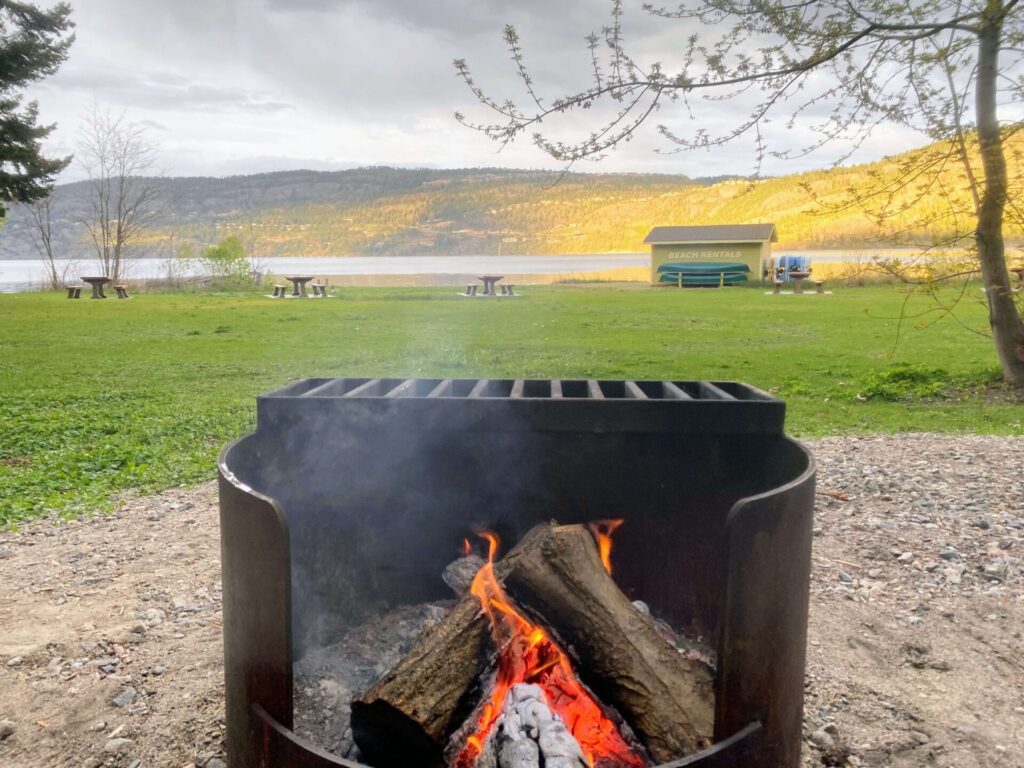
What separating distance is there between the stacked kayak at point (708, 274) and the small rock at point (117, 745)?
39.8m

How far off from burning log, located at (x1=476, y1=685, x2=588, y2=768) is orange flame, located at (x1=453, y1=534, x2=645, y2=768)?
0.07m

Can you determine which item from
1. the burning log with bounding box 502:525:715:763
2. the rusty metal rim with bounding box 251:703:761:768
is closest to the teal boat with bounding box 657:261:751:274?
the burning log with bounding box 502:525:715:763

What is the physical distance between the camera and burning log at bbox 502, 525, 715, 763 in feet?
7.35

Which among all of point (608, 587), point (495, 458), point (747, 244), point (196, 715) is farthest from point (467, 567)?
point (747, 244)

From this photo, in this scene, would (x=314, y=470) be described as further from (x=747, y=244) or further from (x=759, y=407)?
(x=747, y=244)

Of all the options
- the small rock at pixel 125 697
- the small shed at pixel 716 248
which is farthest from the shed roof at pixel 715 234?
the small rock at pixel 125 697

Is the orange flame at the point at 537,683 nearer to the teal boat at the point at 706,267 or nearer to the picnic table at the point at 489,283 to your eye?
the picnic table at the point at 489,283

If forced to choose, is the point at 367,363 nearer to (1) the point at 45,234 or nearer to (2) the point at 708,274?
(2) the point at 708,274

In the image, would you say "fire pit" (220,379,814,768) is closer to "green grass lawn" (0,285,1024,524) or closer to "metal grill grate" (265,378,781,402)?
"metal grill grate" (265,378,781,402)

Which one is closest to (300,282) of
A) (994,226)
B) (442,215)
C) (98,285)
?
(98,285)

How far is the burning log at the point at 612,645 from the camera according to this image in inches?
88.2

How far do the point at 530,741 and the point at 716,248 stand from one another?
145 feet

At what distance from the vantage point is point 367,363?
12.7 metres

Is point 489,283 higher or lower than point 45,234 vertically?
lower
